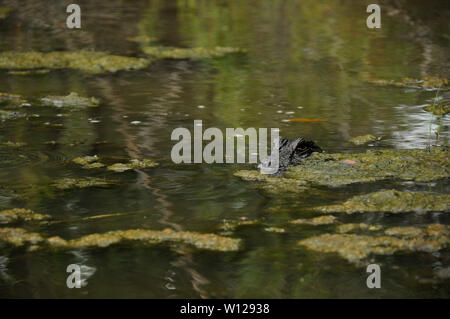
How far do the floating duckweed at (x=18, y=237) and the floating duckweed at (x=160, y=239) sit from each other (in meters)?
0.17

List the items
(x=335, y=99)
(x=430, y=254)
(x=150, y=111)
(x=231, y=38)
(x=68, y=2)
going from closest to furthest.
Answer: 1. (x=430, y=254)
2. (x=150, y=111)
3. (x=335, y=99)
4. (x=231, y=38)
5. (x=68, y=2)

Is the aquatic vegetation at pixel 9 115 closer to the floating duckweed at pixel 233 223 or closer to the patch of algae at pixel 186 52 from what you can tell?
the patch of algae at pixel 186 52

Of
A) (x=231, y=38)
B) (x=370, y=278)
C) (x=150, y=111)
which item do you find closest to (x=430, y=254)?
(x=370, y=278)

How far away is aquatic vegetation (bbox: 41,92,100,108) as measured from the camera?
6.22 m

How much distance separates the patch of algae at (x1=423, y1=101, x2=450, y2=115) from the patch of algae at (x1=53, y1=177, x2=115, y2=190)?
2.78 m

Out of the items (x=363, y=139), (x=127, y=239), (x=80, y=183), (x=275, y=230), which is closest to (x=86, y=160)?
(x=80, y=183)

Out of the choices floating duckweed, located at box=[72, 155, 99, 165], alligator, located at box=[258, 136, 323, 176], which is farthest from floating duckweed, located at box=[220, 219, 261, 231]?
floating duckweed, located at box=[72, 155, 99, 165]

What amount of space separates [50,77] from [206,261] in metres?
4.53

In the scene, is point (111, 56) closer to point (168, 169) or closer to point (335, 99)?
point (335, 99)

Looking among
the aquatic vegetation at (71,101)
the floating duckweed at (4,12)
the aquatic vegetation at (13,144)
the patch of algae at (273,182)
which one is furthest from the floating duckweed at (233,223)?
the floating duckweed at (4,12)

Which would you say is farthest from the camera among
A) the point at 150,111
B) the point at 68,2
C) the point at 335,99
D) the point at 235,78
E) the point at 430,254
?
the point at 68,2

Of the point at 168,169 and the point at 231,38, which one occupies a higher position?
the point at 231,38

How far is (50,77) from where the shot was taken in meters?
7.29

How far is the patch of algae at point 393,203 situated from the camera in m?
3.75
